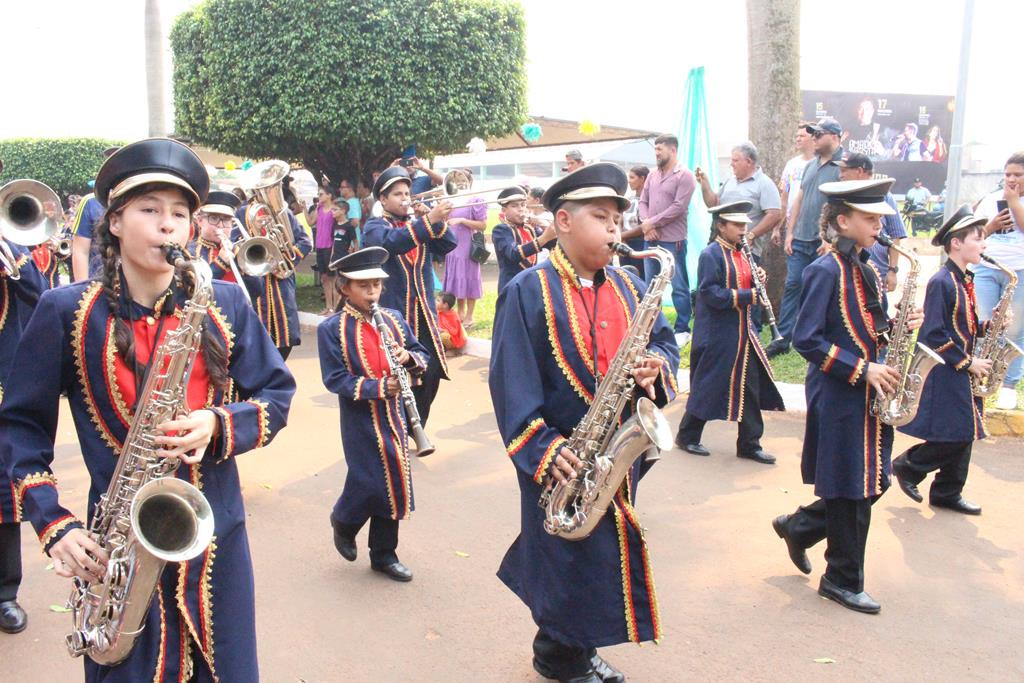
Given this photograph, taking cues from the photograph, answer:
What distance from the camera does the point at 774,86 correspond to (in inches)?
432

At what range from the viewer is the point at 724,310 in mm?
7027

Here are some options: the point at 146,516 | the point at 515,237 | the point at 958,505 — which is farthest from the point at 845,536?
the point at 515,237

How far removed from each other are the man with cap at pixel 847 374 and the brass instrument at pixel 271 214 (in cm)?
490

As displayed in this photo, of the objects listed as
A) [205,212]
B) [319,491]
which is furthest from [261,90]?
[319,491]

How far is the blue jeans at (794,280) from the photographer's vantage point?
9641 mm

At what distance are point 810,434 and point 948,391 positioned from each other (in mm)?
1560

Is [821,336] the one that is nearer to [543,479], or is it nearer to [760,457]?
[543,479]

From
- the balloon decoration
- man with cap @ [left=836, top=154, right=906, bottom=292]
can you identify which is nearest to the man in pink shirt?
man with cap @ [left=836, top=154, right=906, bottom=292]

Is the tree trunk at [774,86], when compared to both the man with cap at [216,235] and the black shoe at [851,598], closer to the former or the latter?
the man with cap at [216,235]

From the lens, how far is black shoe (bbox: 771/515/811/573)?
4812 millimetres

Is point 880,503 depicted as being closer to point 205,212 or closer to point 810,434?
point 810,434

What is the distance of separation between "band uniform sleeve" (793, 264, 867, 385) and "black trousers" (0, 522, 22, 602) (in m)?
3.96

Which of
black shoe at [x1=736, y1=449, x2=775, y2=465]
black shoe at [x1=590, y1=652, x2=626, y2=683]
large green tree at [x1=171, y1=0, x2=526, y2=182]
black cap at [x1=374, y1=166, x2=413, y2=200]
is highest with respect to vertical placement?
large green tree at [x1=171, y1=0, x2=526, y2=182]

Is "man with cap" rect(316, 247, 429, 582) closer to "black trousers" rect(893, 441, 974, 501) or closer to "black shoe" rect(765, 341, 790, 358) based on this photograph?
"black trousers" rect(893, 441, 974, 501)
